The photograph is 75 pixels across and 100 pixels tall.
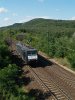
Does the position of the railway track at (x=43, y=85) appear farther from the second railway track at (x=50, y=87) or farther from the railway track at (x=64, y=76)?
the railway track at (x=64, y=76)

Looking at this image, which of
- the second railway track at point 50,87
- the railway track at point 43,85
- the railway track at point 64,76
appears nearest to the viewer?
the second railway track at point 50,87

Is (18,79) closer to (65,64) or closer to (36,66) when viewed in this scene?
(36,66)

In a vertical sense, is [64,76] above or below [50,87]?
below

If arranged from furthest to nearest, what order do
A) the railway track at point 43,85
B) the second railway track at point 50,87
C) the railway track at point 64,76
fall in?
the railway track at point 64,76
the railway track at point 43,85
the second railway track at point 50,87

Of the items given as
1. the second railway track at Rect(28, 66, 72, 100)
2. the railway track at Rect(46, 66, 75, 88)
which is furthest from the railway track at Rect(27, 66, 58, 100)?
the railway track at Rect(46, 66, 75, 88)

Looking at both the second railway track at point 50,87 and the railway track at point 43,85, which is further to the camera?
the railway track at point 43,85

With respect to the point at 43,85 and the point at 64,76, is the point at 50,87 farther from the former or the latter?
the point at 64,76

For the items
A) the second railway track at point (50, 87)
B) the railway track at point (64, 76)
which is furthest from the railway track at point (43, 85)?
the railway track at point (64, 76)

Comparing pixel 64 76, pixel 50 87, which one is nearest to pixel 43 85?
pixel 50 87

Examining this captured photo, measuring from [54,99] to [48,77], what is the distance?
860 cm

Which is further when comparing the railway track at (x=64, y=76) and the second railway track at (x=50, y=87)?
the railway track at (x=64, y=76)

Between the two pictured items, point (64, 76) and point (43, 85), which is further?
point (64, 76)

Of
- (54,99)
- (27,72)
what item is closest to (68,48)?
(27,72)

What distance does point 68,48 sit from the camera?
128 feet
